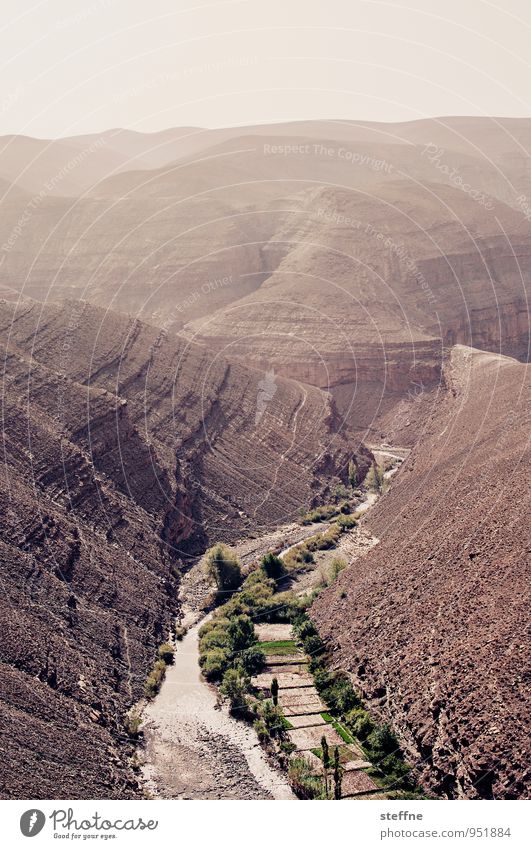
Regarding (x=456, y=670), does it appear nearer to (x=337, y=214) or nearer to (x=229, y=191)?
(x=337, y=214)

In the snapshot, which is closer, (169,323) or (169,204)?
(169,323)

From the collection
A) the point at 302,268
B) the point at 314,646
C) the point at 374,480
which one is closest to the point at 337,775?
the point at 314,646

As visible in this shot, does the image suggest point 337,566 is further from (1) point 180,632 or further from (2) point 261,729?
(2) point 261,729

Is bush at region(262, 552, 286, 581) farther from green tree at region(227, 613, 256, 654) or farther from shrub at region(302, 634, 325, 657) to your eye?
shrub at region(302, 634, 325, 657)

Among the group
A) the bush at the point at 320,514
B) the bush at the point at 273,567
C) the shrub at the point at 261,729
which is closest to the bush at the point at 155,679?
the shrub at the point at 261,729

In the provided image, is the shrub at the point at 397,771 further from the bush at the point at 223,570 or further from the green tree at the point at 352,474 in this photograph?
the green tree at the point at 352,474

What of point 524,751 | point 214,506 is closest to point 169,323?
point 214,506
